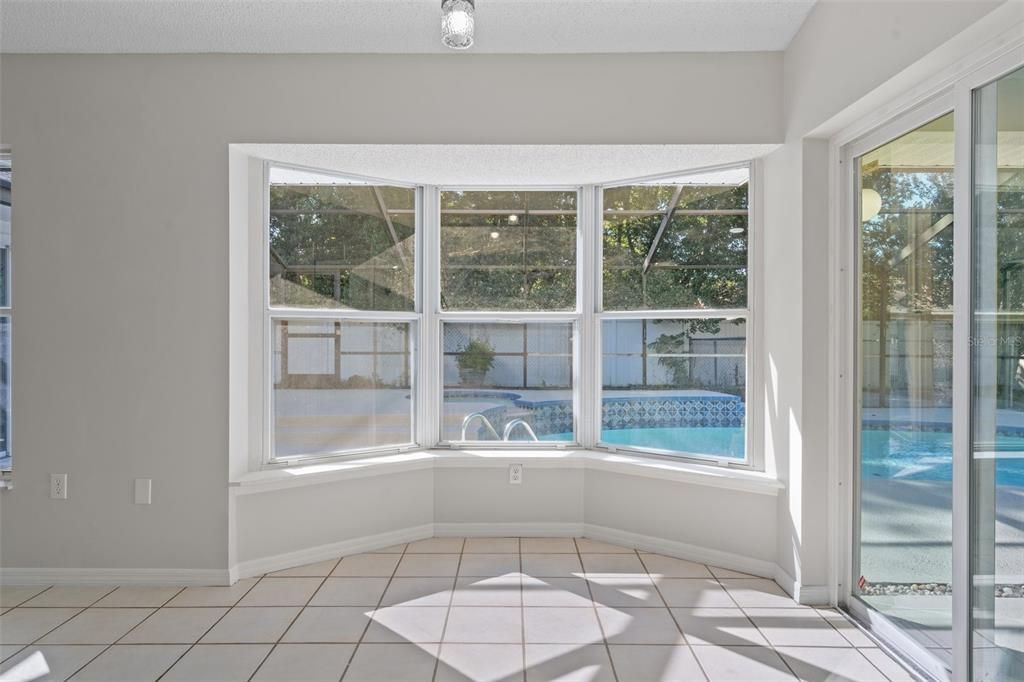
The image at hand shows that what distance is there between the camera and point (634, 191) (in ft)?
12.0

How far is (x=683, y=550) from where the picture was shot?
334cm

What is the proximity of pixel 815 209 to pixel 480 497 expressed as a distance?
233 cm

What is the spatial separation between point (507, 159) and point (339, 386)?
1547 mm

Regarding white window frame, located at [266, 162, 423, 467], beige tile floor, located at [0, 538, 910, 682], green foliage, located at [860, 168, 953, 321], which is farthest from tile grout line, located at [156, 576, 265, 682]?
green foliage, located at [860, 168, 953, 321]

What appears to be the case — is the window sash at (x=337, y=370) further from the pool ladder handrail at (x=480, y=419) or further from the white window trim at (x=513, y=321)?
the pool ladder handrail at (x=480, y=419)

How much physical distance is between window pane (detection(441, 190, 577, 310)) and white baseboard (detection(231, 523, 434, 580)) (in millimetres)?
1344

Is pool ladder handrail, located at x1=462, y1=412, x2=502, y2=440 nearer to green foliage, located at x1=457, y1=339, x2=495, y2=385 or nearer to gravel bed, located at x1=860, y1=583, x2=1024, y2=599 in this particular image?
green foliage, located at x1=457, y1=339, x2=495, y2=385

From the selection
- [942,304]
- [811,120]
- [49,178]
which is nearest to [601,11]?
[811,120]

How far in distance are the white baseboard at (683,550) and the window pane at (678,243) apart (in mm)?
1287

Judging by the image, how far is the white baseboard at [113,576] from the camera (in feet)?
A: 9.96

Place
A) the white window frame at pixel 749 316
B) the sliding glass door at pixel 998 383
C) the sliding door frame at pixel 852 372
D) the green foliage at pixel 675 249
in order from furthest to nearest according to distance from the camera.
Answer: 1. the green foliage at pixel 675 249
2. the white window frame at pixel 749 316
3. the sliding door frame at pixel 852 372
4. the sliding glass door at pixel 998 383

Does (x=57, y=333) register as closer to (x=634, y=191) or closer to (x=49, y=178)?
(x=49, y=178)

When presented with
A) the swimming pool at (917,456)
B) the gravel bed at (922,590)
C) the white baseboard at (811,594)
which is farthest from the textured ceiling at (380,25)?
the white baseboard at (811,594)

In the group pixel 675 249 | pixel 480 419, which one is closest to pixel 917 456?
pixel 675 249
